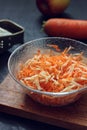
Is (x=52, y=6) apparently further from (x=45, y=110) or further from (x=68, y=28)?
(x=45, y=110)

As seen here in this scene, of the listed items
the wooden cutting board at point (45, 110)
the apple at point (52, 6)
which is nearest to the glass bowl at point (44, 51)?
the wooden cutting board at point (45, 110)

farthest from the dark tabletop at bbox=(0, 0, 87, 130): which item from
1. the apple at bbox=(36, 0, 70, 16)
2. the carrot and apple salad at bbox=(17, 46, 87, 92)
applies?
the carrot and apple salad at bbox=(17, 46, 87, 92)

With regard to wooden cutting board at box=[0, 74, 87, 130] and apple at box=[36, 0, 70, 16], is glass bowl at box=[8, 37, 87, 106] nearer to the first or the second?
wooden cutting board at box=[0, 74, 87, 130]

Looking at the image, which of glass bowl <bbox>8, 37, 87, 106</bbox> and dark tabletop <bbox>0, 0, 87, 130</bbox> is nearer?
glass bowl <bbox>8, 37, 87, 106</bbox>

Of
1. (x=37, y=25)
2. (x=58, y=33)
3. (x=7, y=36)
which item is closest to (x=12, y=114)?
(x=7, y=36)

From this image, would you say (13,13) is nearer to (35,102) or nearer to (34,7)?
(34,7)

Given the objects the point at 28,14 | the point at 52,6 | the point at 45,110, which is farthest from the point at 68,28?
the point at 45,110

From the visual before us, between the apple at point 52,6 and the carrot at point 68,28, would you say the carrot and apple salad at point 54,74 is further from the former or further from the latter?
the apple at point 52,6
